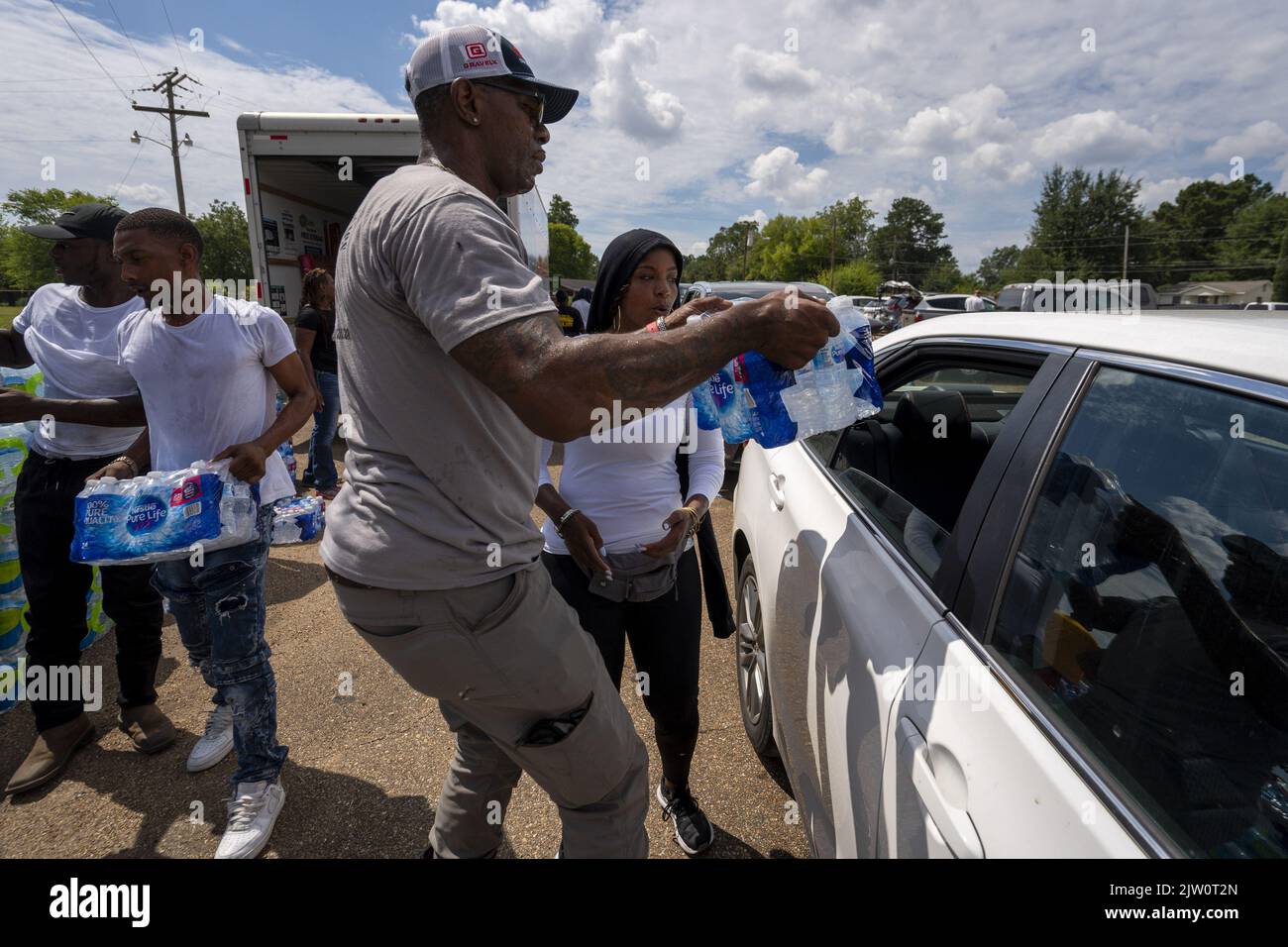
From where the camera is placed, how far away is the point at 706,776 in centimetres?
275

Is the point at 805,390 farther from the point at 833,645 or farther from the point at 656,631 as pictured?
the point at 656,631

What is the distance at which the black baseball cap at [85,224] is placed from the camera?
104 inches

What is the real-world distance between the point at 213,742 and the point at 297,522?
2.55 m

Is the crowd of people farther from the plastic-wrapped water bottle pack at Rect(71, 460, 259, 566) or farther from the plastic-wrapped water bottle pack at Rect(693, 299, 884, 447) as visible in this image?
the plastic-wrapped water bottle pack at Rect(693, 299, 884, 447)

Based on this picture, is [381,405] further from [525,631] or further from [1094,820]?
[1094,820]

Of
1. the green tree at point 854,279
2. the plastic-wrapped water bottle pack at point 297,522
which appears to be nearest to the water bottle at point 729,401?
the plastic-wrapped water bottle pack at point 297,522

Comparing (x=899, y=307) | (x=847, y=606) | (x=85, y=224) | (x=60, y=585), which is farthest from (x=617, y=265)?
(x=899, y=307)

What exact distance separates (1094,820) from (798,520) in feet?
4.47

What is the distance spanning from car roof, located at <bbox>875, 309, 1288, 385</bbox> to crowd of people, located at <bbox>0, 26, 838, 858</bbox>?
0.58 meters

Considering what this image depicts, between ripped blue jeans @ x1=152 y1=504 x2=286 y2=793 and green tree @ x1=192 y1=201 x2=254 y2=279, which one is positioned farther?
green tree @ x1=192 y1=201 x2=254 y2=279

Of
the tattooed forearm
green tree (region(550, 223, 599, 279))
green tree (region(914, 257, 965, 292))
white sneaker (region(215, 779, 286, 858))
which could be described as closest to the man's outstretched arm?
the tattooed forearm

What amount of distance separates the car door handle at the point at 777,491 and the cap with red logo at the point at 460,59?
1594 mm

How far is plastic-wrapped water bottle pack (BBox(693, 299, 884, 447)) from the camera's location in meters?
1.89
